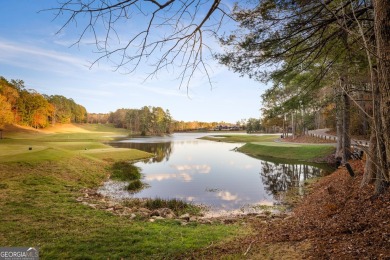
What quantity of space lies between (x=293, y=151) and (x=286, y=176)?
491 inches

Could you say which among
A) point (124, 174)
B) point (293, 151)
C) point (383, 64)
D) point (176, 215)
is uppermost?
point (383, 64)

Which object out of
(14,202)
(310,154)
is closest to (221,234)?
(14,202)

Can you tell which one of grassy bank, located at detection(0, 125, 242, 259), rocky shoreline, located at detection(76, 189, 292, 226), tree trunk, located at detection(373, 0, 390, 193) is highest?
tree trunk, located at detection(373, 0, 390, 193)

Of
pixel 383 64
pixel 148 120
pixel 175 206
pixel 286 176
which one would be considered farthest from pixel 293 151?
pixel 148 120

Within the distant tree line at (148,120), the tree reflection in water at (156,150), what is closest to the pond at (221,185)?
the tree reflection in water at (156,150)

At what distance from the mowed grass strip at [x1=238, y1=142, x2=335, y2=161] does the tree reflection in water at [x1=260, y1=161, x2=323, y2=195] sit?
3713 millimetres

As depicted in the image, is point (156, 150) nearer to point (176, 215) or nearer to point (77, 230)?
point (176, 215)

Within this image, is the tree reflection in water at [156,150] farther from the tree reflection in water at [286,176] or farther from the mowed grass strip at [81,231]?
the mowed grass strip at [81,231]

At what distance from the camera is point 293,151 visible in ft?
106

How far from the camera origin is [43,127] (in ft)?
301

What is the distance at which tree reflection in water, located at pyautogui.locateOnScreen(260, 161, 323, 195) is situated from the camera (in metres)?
17.0

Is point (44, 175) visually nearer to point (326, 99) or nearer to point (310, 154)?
point (326, 99)

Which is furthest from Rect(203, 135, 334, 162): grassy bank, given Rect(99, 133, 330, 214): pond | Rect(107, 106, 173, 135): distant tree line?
Rect(107, 106, 173, 135): distant tree line

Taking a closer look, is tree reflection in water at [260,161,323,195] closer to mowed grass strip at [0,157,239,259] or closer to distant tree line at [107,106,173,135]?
mowed grass strip at [0,157,239,259]
